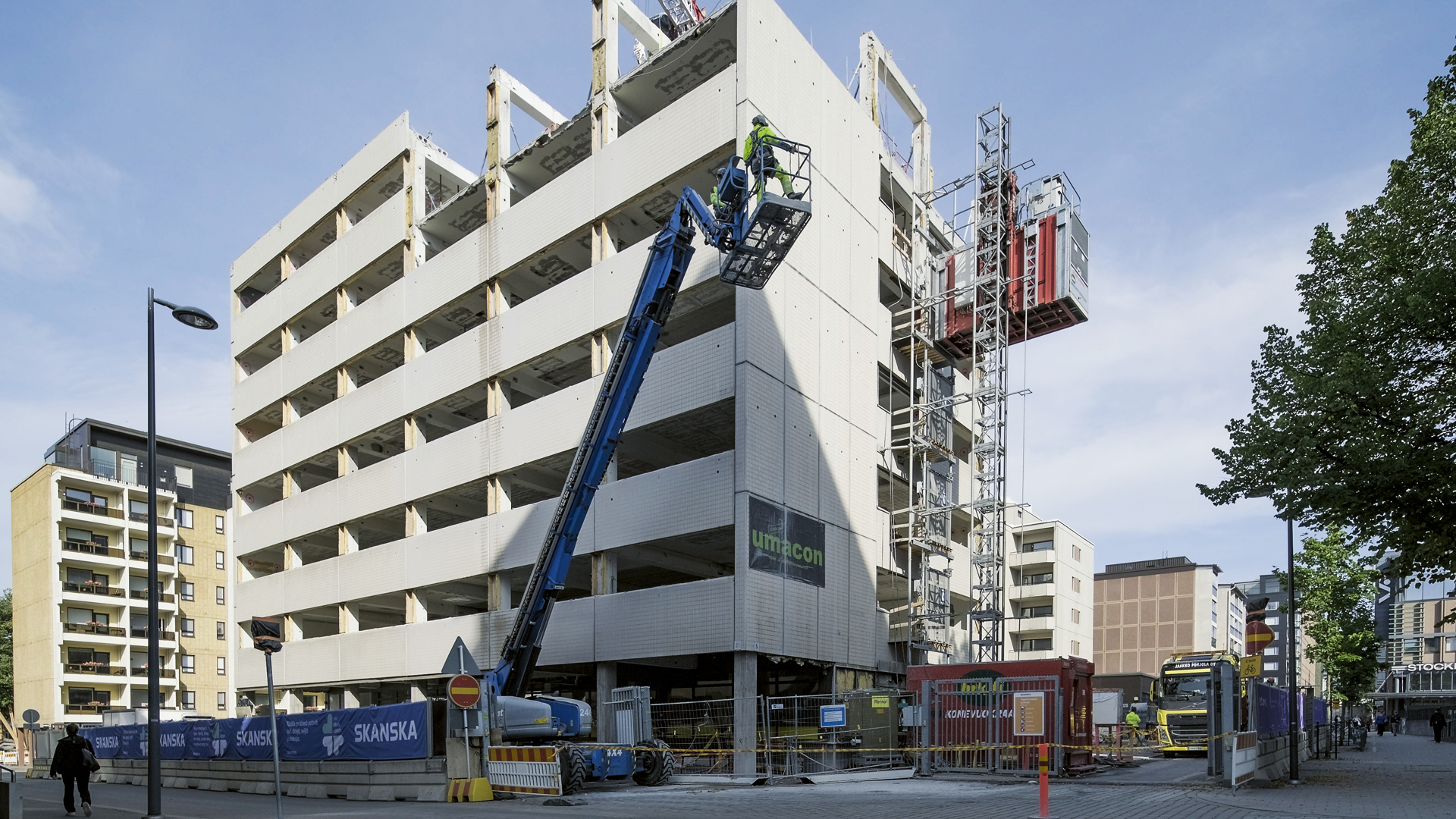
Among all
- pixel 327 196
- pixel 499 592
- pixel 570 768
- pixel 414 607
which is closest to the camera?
pixel 570 768

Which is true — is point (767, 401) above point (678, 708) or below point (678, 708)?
above

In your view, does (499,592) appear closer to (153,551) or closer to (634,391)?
(634,391)

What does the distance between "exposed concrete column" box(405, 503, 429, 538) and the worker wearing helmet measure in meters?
24.5

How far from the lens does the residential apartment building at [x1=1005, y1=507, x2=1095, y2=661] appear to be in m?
66.6

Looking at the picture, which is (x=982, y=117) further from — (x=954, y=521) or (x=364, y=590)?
(x=364, y=590)

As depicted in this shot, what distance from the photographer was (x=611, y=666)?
111 feet

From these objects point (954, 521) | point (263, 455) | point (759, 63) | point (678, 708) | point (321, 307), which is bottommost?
point (678, 708)

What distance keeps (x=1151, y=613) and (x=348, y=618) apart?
253ft

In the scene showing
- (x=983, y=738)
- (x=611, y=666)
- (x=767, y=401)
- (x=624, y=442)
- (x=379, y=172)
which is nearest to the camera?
(x=983, y=738)

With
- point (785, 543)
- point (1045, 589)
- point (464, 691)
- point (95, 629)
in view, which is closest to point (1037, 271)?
point (785, 543)

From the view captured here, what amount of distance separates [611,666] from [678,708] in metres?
2.48

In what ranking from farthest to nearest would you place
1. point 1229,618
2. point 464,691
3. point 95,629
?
point 1229,618 → point 95,629 → point 464,691

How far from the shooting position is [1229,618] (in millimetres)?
128875

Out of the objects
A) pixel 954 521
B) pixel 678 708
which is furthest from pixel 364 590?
pixel 954 521
